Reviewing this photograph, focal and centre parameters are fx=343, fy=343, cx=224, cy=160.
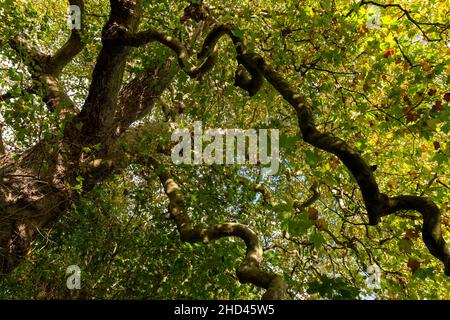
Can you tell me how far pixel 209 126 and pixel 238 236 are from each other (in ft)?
12.2

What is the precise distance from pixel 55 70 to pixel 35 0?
7361 mm

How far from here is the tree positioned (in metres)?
5.58

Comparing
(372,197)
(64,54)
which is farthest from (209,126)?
(372,197)

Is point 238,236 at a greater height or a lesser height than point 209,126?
lesser

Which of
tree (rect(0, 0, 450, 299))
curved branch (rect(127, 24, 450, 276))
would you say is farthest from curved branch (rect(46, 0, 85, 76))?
curved branch (rect(127, 24, 450, 276))

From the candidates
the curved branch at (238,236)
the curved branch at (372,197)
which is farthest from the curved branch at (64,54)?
the curved branch at (372,197)

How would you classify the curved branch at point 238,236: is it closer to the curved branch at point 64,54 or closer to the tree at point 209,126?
the tree at point 209,126

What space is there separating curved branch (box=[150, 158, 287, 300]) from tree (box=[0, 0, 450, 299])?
0.13ft

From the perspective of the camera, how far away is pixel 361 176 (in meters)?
3.84

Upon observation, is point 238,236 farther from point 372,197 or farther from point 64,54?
point 64,54

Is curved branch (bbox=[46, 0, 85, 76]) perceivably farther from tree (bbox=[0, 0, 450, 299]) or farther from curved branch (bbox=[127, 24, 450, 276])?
curved branch (bbox=[127, 24, 450, 276])

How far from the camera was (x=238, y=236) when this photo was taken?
561 cm
